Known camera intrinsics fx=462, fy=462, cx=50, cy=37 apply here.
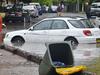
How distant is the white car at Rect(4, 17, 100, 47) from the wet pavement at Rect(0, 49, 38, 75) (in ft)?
13.6

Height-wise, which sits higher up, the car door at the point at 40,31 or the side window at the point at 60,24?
the side window at the point at 60,24

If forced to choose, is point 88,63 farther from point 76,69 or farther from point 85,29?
point 85,29

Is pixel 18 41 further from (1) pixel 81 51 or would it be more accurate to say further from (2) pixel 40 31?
(1) pixel 81 51

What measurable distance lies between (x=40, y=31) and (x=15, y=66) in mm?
7081

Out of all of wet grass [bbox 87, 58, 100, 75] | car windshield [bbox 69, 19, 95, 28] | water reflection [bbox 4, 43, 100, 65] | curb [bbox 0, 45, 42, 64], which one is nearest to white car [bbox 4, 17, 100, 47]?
car windshield [bbox 69, 19, 95, 28]

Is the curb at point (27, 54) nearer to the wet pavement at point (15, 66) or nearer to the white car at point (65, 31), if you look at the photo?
the wet pavement at point (15, 66)

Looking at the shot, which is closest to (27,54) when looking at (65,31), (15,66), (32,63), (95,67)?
(32,63)

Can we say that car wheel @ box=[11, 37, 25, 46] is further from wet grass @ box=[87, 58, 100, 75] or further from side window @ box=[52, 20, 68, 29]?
wet grass @ box=[87, 58, 100, 75]

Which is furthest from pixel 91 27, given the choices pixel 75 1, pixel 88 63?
pixel 75 1

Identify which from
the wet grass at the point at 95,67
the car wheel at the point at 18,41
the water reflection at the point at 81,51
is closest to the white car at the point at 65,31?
the water reflection at the point at 81,51

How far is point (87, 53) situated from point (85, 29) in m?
3.27

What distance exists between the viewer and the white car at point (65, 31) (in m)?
21.3

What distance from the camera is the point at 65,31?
21344mm

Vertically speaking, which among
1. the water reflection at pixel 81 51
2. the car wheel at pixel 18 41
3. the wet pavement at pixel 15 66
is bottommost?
the car wheel at pixel 18 41
